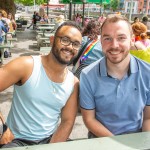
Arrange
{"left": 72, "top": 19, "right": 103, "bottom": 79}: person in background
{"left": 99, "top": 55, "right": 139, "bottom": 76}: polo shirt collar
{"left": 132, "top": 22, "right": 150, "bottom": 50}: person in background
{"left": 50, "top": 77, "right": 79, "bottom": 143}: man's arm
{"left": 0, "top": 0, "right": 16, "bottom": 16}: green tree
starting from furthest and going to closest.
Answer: {"left": 0, "top": 0, "right": 16, "bottom": 16}: green tree
{"left": 132, "top": 22, "right": 150, "bottom": 50}: person in background
{"left": 72, "top": 19, "right": 103, "bottom": 79}: person in background
{"left": 50, "top": 77, "right": 79, "bottom": 143}: man's arm
{"left": 99, "top": 55, "right": 139, "bottom": 76}: polo shirt collar

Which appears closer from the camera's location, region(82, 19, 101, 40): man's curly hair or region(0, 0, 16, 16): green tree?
region(82, 19, 101, 40): man's curly hair

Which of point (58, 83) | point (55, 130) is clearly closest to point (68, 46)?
point (58, 83)

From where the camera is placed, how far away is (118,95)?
1.85 metres

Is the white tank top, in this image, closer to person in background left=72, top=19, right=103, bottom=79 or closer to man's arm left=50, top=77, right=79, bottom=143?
man's arm left=50, top=77, right=79, bottom=143

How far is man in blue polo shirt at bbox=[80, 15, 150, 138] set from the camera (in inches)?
71.9

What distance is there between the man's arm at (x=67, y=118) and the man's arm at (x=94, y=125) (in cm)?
14

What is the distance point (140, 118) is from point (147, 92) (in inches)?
8.3

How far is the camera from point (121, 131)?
1.97 m

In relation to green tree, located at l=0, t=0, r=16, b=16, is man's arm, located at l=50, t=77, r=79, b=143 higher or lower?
lower

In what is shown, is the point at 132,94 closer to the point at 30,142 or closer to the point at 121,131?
the point at 121,131

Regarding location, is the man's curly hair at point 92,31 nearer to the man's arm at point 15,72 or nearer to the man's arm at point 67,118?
the man's arm at point 67,118

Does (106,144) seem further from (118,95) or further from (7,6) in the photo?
(7,6)

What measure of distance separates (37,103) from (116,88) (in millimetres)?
601

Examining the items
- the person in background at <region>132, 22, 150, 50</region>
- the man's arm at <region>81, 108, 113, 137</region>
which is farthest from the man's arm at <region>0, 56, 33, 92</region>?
the person in background at <region>132, 22, 150, 50</region>
